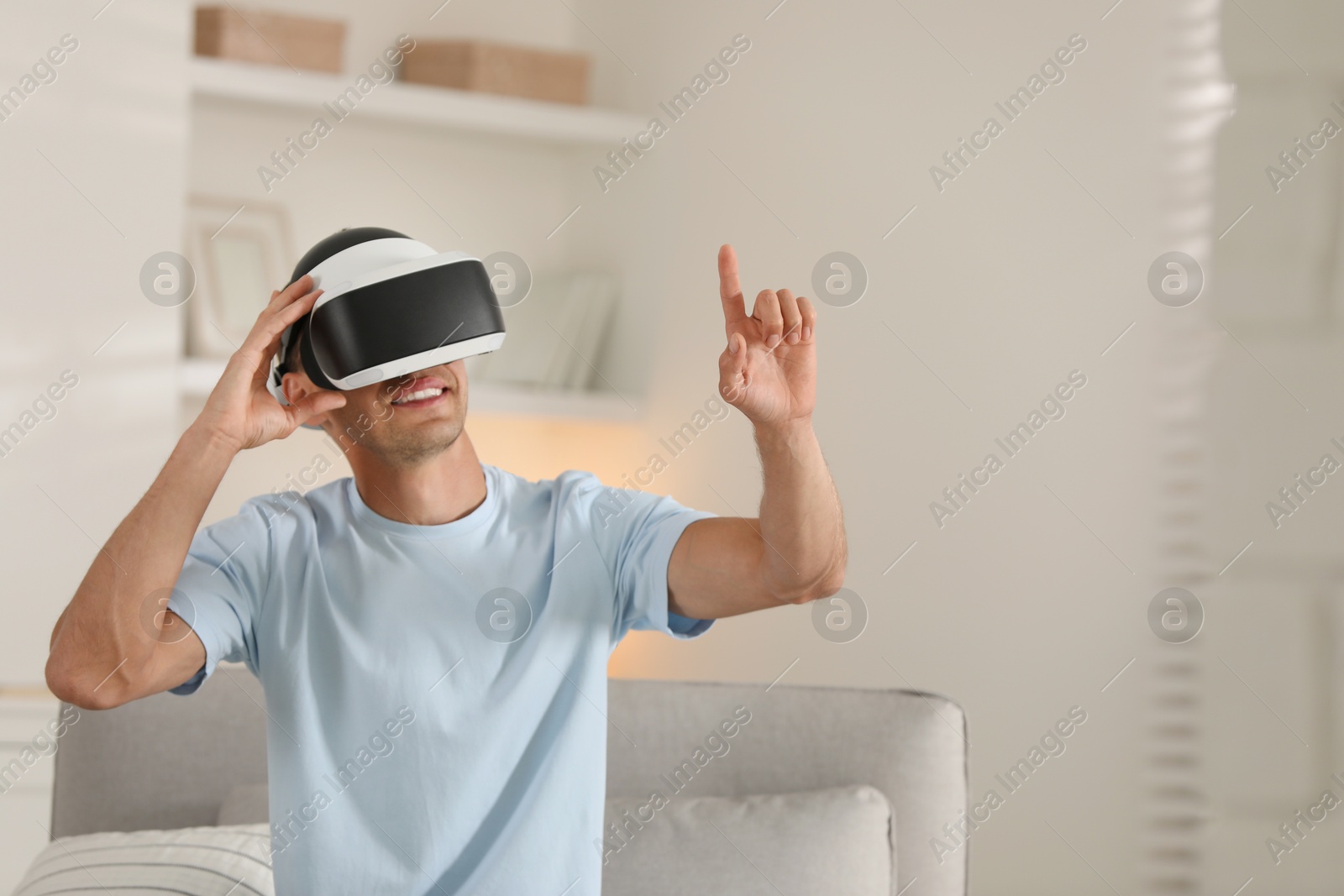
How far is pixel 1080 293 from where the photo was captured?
209cm

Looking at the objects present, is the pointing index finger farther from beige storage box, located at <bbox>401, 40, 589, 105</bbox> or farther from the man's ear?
beige storage box, located at <bbox>401, 40, 589, 105</bbox>

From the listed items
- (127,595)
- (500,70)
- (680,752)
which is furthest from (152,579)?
(500,70)

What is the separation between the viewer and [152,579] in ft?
4.36

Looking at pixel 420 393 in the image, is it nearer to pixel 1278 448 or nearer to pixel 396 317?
pixel 396 317

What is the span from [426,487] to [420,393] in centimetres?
12

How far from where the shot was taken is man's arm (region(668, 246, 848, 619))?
1307 mm

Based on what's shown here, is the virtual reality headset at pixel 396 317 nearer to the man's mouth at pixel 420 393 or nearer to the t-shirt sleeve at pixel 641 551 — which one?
the man's mouth at pixel 420 393

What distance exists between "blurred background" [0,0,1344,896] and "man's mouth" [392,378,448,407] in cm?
111

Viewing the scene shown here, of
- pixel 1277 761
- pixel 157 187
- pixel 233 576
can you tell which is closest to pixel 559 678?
pixel 233 576

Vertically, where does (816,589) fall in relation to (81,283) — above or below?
below

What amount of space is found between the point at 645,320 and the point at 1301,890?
6.05 feet

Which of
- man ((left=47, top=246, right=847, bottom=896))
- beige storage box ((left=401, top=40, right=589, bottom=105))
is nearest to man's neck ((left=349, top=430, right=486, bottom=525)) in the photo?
man ((left=47, top=246, right=847, bottom=896))

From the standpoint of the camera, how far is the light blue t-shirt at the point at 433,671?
1.42 metres

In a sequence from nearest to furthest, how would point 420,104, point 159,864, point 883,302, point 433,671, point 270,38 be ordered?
point 433,671
point 159,864
point 883,302
point 270,38
point 420,104
